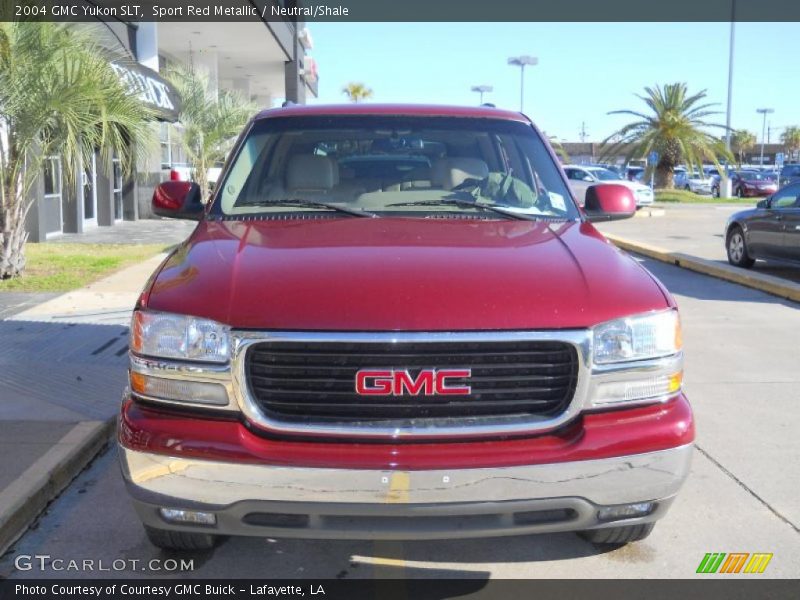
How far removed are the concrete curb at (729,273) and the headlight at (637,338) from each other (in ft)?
26.5

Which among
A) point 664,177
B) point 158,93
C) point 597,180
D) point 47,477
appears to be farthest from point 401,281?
point 664,177

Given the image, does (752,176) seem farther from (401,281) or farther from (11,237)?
(401,281)

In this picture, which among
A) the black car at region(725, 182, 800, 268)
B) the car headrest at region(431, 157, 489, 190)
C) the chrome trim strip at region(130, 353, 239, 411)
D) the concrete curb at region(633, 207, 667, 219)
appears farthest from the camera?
the concrete curb at region(633, 207, 667, 219)

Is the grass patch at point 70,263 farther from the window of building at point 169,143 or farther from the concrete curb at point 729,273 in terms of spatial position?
the concrete curb at point 729,273

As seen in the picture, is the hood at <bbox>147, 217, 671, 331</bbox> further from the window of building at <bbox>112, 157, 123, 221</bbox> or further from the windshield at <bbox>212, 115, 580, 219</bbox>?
the window of building at <bbox>112, 157, 123, 221</bbox>

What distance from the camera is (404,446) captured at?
9.51ft

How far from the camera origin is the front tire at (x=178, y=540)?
11.5ft

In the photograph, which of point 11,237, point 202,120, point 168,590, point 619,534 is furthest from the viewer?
point 202,120

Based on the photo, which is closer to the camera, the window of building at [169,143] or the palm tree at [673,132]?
the window of building at [169,143]

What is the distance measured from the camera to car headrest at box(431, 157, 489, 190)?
15.1ft

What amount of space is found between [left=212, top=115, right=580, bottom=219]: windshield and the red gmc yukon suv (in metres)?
1.07

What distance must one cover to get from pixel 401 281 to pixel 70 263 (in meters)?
10.4

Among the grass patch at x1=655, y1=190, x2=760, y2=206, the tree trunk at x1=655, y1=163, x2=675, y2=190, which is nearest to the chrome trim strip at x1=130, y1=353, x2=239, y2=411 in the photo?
the grass patch at x1=655, y1=190, x2=760, y2=206

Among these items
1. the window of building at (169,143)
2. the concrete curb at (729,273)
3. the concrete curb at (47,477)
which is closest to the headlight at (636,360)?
the concrete curb at (47,477)
